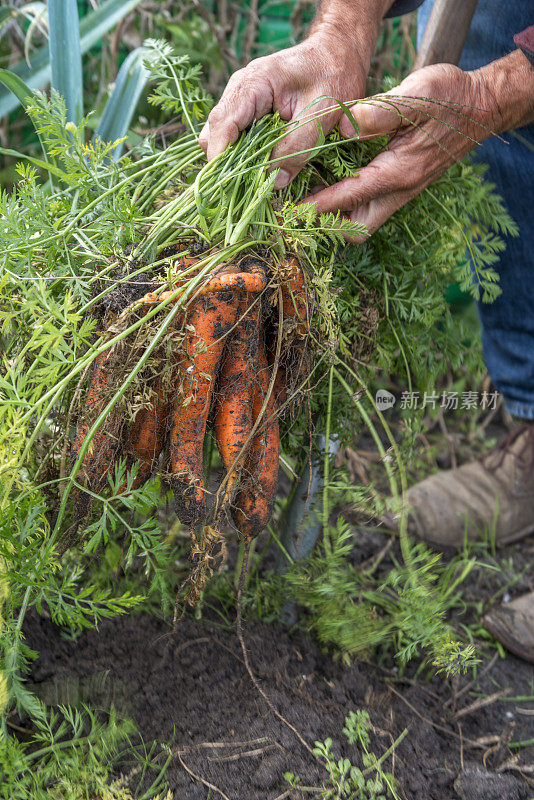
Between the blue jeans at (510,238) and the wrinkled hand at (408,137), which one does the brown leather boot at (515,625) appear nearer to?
the blue jeans at (510,238)

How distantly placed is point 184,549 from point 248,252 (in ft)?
2.56

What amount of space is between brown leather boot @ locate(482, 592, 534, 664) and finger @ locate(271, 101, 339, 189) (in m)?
1.06

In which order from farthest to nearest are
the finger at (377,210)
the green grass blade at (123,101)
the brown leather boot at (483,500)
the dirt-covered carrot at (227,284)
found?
the brown leather boot at (483,500), the green grass blade at (123,101), the finger at (377,210), the dirt-covered carrot at (227,284)

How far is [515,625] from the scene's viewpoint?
1448 millimetres

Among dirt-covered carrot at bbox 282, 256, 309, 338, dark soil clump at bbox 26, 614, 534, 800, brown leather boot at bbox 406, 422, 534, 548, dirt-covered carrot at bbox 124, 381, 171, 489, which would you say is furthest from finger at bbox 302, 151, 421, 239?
brown leather boot at bbox 406, 422, 534, 548

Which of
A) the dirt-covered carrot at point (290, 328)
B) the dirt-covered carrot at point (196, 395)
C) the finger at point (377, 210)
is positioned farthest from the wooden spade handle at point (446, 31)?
the dirt-covered carrot at point (196, 395)

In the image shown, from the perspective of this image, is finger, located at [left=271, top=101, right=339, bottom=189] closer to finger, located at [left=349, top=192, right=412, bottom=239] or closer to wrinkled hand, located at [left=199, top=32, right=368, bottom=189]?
wrinkled hand, located at [left=199, top=32, right=368, bottom=189]

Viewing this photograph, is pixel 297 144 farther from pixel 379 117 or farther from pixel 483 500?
pixel 483 500

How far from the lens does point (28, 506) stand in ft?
2.65

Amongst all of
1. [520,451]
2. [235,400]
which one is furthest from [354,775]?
[520,451]

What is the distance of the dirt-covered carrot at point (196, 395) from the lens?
0.86 metres

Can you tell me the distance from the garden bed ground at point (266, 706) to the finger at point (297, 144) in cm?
80

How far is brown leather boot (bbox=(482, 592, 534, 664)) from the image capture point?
4.69 feet

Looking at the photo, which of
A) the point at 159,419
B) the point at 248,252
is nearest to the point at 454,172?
the point at 248,252
